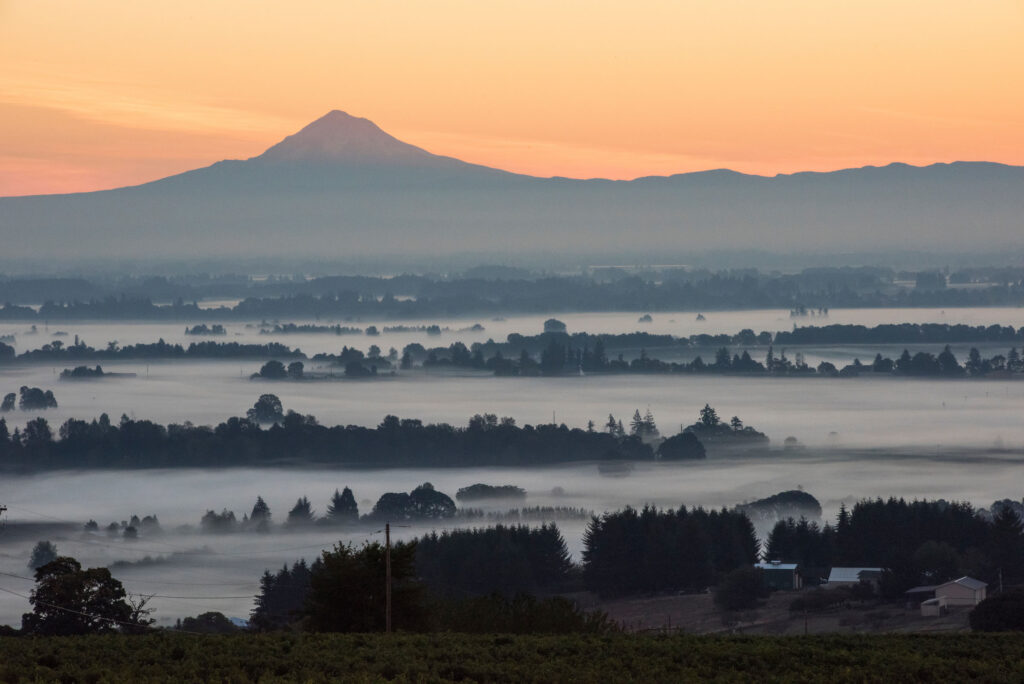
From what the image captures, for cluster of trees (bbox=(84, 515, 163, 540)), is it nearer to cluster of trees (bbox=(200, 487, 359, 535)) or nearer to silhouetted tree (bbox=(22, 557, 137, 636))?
cluster of trees (bbox=(200, 487, 359, 535))

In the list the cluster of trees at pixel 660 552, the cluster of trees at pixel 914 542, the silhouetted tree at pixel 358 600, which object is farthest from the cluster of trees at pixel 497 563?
the silhouetted tree at pixel 358 600

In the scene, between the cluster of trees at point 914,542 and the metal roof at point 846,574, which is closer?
the cluster of trees at point 914,542

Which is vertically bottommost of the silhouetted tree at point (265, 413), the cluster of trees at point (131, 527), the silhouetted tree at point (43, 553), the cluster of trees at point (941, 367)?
the silhouetted tree at point (43, 553)

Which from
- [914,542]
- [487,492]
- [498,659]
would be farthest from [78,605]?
[487,492]

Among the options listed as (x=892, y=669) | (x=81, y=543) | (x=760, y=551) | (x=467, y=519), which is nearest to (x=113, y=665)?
(x=892, y=669)

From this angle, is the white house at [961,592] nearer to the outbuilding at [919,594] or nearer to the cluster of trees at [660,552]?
the outbuilding at [919,594]

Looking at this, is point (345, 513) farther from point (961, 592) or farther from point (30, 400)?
point (30, 400)
